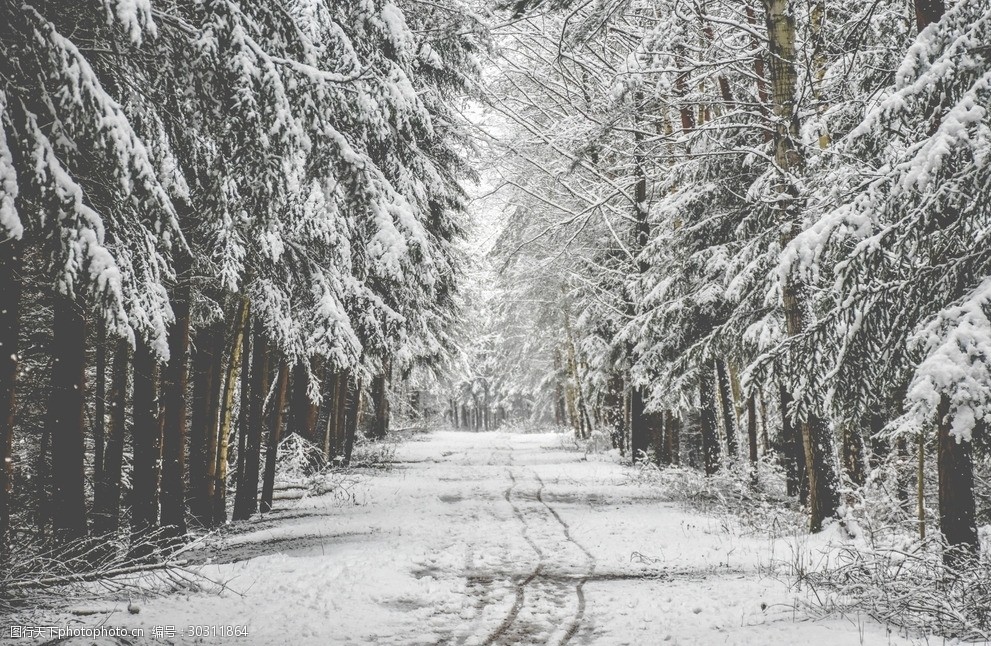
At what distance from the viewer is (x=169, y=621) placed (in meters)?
5.04

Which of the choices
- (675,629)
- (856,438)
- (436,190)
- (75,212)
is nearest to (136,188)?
(75,212)

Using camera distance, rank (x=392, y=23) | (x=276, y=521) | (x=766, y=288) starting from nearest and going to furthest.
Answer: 1. (x=392, y=23)
2. (x=766, y=288)
3. (x=276, y=521)

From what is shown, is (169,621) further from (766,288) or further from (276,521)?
(766,288)

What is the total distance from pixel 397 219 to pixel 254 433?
623 centimetres

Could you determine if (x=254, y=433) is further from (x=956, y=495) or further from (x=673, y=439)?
(x=673, y=439)

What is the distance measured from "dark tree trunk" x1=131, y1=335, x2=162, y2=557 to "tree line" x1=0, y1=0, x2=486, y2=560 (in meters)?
0.03

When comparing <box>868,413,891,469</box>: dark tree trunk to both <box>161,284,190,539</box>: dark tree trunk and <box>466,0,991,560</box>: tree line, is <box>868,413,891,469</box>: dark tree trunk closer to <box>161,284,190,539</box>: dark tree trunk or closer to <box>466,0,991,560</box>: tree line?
<box>466,0,991,560</box>: tree line

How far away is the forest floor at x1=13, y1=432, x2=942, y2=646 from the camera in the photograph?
5152mm

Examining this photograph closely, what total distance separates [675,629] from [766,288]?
6.67 m

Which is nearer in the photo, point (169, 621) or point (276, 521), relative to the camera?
point (169, 621)

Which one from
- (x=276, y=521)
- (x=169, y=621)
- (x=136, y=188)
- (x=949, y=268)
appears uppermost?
(x=136, y=188)

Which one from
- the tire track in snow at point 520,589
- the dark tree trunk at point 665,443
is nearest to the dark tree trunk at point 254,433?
the tire track in snow at point 520,589

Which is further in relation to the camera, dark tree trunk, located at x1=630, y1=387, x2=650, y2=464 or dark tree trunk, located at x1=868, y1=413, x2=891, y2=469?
dark tree trunk, located at x1=630, y1=387, x2=650, y2=464

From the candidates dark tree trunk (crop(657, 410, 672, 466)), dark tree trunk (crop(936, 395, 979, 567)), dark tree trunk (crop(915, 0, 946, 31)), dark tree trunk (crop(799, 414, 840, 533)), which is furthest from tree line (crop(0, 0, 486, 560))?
dark tree trunk (crop(657, 410, 672, 466))
